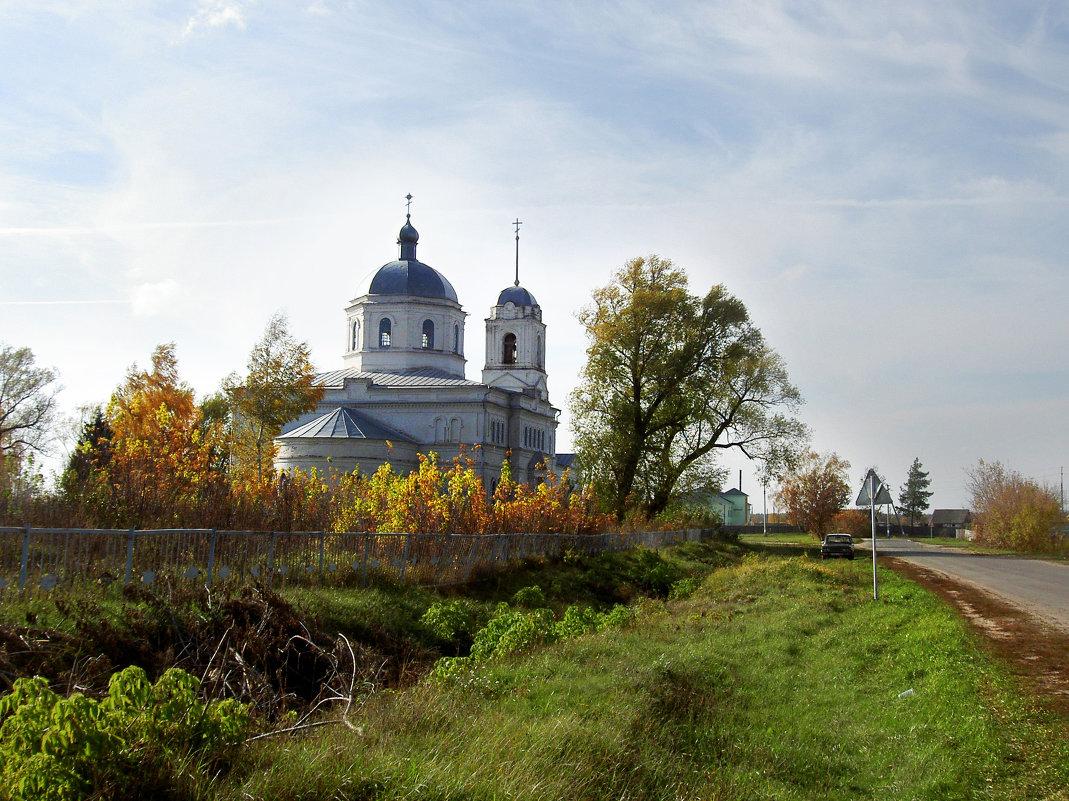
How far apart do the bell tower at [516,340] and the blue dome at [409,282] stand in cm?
582

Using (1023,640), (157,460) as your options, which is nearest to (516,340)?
(157,460)

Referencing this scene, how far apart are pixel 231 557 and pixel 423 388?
48955mm

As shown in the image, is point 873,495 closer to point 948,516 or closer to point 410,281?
point 410,281

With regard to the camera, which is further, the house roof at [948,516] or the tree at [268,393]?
the house roof at [948,516]

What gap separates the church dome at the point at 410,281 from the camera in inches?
2633

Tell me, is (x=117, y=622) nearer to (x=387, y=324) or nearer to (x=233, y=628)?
(x=233, y=628)

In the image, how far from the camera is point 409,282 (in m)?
66.9

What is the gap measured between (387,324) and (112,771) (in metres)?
63.3

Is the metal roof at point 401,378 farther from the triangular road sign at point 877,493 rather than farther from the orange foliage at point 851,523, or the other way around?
the triangular road sign at point 877,493

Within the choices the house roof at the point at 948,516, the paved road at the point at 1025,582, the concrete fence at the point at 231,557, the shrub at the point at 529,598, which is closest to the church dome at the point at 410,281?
the paved road at the point at 1025,582

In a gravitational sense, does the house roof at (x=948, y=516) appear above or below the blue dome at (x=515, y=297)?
below

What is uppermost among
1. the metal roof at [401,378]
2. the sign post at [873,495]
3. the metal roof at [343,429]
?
the metal roof at [401,378]

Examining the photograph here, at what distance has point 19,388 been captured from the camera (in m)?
51.1

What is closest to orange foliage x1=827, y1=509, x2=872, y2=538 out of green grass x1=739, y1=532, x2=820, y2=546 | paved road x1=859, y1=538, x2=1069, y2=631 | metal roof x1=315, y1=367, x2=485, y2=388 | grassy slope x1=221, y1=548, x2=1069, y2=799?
green grass x1=739, y1=532, x2=820, y2=546
